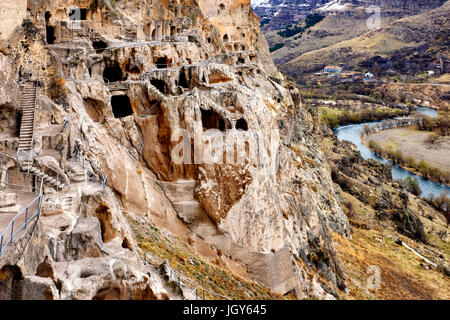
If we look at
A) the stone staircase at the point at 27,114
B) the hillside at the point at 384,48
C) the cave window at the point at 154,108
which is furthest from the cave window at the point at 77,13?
the hillside at the point at 384,48

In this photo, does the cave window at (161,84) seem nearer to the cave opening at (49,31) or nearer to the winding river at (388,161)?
the cave opening at (49,31)

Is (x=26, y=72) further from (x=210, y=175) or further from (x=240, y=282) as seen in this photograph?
(x=240, y=282)

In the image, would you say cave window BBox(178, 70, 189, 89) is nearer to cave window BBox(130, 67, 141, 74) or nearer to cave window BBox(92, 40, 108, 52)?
cave window BBox(130, 67, 141, 74)

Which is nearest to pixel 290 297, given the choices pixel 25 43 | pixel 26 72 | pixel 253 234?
pixel 253 234

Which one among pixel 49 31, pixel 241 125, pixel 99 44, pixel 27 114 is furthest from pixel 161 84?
pixel 49 31

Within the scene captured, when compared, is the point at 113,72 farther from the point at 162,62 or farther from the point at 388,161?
the point at 388,161
